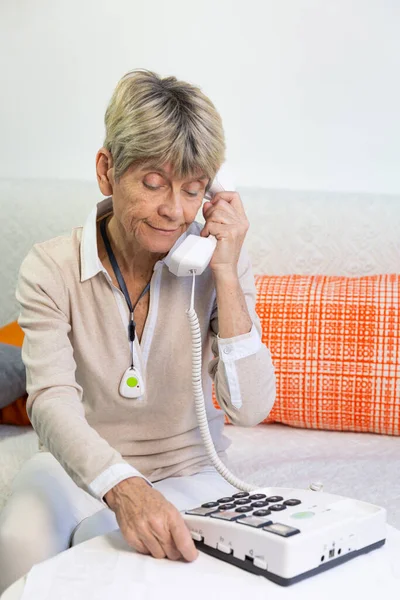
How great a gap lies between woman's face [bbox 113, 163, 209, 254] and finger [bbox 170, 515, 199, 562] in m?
0.53

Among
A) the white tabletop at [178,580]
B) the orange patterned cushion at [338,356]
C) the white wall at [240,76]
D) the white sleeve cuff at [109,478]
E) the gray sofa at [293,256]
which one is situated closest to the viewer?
the white tabletop at [178,580]

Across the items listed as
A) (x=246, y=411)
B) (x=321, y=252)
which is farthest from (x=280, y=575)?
(x=321, y=252)

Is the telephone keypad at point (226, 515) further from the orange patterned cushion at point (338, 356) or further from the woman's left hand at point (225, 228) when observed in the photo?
the orange patterned cushion at point (338, 356)

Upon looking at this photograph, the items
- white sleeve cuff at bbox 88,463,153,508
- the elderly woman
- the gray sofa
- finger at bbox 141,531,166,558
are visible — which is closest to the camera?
finger at bbox 141,531,166,558

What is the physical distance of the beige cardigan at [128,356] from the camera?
140cm

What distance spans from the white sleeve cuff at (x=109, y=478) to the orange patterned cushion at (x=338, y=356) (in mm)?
894

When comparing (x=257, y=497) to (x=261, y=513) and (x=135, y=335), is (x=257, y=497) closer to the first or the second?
(x=261, y=513)

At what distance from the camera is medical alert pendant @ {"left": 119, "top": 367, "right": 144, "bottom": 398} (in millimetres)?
1473

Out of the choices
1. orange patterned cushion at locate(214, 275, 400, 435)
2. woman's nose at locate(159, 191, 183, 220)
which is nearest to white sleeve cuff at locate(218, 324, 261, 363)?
woman's nose at locate(159, 191, 183, 220)

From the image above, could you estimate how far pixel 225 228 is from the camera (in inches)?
57.9

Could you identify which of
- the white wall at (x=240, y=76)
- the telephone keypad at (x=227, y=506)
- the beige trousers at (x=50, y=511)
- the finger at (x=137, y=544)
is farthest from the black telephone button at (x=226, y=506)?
the white wall at (x=240, y=76)

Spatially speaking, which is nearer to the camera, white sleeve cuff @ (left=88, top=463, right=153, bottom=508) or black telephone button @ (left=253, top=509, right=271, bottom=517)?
black telephone button @ (left=253, top=509, right=271, bottom=517)

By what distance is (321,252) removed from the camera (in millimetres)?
2244

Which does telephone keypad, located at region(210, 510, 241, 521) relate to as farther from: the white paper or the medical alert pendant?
the medical alert pendant
